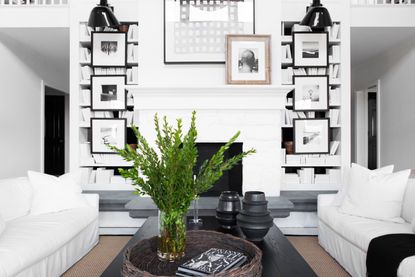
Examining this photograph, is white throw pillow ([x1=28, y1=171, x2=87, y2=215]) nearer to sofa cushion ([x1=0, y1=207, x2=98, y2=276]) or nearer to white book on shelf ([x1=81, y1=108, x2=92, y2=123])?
sofa cushion ([x1=0, y1=207, x2=98, y2=276])

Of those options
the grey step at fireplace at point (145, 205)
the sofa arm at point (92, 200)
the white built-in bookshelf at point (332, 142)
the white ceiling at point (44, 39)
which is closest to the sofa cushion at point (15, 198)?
the sofa arm at point (92, 200)

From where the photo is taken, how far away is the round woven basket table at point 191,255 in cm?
117

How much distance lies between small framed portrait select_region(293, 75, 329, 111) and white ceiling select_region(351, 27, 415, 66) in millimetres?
986

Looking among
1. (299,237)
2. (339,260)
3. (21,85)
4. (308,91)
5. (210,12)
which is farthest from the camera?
(21,85)

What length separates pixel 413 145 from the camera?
472 centimetres

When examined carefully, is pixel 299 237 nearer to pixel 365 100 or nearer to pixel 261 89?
pixel 261 89

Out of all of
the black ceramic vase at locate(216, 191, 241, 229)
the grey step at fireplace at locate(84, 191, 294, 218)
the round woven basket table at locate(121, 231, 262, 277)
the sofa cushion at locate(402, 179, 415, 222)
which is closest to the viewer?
the round woven basket table at locate(121, 231, 262, 277)

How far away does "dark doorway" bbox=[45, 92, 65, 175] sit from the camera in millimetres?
8141

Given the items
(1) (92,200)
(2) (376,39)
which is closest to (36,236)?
(1) (92,200)

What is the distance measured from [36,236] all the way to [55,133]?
6672mm

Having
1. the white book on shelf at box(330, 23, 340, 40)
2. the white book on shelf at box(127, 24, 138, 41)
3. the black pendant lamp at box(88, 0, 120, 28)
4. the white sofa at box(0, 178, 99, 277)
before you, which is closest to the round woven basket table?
the white sofa at box(0, 178, 99, 277)

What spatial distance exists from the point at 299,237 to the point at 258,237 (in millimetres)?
1850

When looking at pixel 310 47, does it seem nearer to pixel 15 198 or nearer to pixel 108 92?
pixel 108 92

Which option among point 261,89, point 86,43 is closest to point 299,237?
point 261,89
